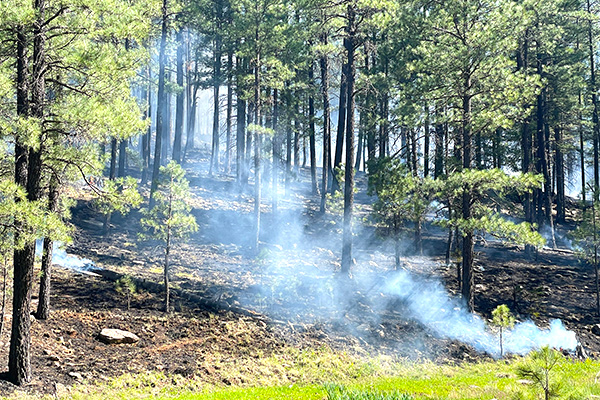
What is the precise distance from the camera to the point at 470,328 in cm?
1463

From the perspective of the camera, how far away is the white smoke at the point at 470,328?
1384 centimetres

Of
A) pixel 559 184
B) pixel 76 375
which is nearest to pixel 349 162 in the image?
pixel 76 375

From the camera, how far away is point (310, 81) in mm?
25469

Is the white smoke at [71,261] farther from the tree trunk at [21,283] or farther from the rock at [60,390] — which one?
the rock at [60,390]

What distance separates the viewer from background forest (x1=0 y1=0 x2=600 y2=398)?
7.85 meters

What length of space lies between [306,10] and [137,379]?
1478cm

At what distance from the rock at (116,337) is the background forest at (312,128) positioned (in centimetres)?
171

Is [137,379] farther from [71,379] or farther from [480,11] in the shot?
[480,11]

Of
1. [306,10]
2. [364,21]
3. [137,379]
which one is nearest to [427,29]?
[364,21]

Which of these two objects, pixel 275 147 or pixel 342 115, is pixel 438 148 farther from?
pixel 275 147

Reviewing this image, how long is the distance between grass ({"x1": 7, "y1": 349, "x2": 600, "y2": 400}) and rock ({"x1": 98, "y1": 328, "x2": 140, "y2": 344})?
166cm

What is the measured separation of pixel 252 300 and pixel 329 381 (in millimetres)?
5259

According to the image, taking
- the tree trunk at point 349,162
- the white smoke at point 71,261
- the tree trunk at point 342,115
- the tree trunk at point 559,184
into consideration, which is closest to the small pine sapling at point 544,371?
the tree trunk at point 349,162

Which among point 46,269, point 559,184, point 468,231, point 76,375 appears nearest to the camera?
point 76,375
